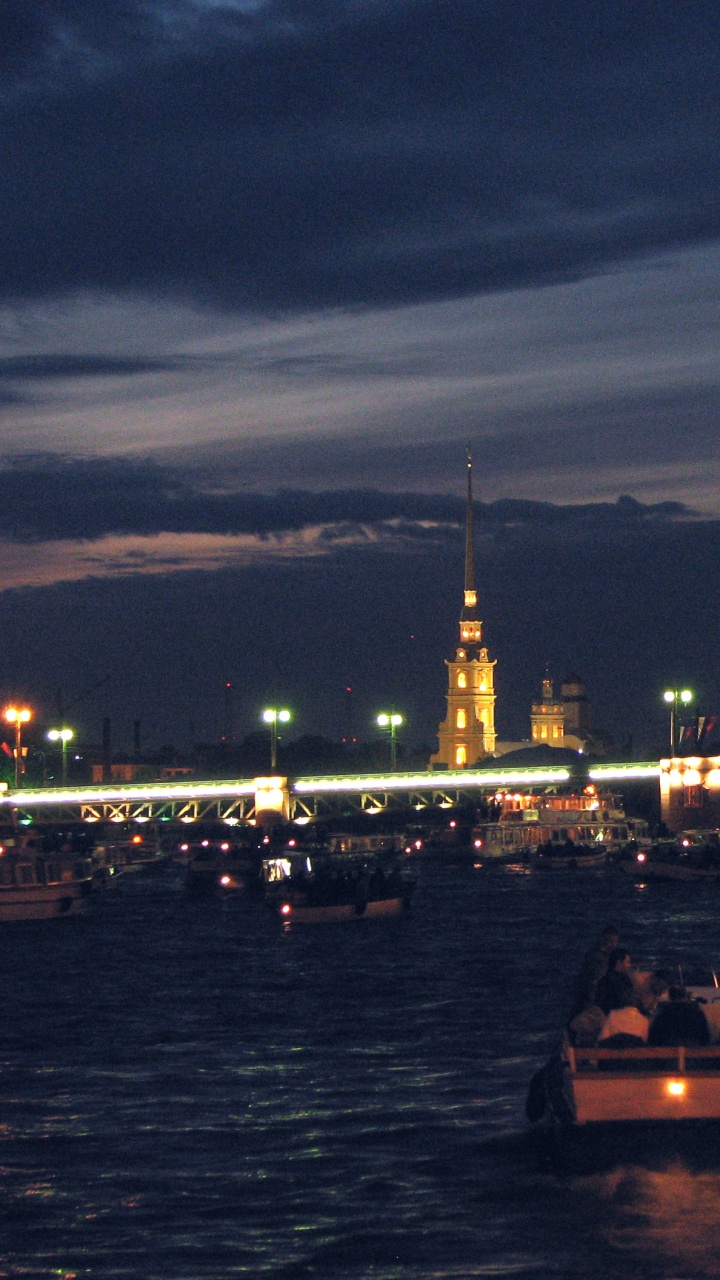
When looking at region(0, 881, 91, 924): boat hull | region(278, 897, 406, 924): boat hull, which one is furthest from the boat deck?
region(0, 881, 91, 924): boat hull

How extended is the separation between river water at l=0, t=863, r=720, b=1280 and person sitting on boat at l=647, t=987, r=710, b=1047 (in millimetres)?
1371

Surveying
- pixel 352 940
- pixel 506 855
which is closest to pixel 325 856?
pixel 506 855

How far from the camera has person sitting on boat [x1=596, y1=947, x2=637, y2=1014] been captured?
81.1ft

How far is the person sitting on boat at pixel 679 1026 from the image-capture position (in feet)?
76.6

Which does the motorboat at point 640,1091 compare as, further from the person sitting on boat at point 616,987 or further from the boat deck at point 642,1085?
the person sitting on boat at point 616,987

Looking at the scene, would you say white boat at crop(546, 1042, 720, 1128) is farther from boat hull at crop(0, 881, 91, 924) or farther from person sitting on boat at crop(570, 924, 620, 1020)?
boat hull at crop(0, 881, 91, 924)

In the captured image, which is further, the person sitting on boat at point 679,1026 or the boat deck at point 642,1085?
the person sitting on boat at point 679,1026

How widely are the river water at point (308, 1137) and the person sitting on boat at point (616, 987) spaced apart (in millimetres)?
2143

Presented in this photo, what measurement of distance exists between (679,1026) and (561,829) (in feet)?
428

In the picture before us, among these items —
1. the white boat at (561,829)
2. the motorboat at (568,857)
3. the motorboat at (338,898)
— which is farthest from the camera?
the white boat at (561,829)

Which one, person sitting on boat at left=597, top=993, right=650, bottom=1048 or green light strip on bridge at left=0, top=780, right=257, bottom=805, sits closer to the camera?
person sitting on boat at left=597, top=993, right=650, bottom=1048

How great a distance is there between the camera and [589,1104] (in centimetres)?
2283

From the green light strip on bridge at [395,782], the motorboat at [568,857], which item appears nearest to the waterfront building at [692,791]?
the green light strip on bridge at [395,782]

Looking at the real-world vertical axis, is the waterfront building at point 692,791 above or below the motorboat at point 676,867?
above
